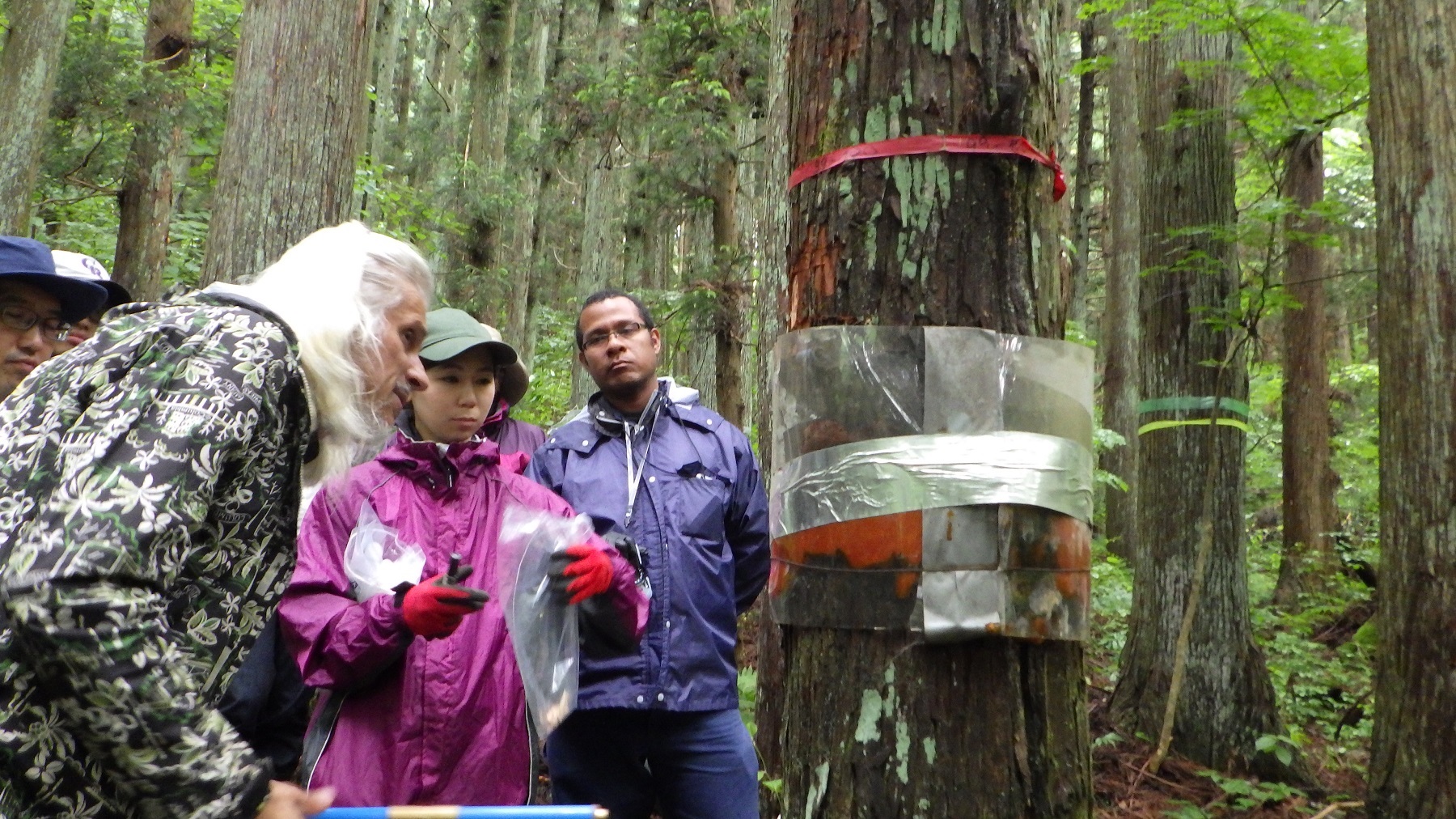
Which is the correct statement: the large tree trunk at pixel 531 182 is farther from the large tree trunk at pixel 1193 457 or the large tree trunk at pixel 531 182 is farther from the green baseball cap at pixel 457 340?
the green baseball cap at pixel 457 340

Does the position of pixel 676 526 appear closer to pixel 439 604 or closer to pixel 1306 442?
pixel 439 604

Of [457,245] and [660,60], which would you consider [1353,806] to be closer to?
[660,60]

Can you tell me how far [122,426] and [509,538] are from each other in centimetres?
145

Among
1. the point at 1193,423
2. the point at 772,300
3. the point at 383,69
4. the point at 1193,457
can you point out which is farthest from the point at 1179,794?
the point at 383,69

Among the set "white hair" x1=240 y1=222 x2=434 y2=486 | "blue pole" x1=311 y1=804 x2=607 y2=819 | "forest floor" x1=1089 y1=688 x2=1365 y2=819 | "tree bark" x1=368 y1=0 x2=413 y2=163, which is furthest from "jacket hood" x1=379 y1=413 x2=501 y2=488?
"tree bark" x1=368 y1=0 x2=413 y2=163

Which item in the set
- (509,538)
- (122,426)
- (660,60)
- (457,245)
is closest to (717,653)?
(509,538)

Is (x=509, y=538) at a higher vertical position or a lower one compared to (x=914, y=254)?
lower

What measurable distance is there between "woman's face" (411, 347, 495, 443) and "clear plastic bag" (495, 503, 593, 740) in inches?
16.5

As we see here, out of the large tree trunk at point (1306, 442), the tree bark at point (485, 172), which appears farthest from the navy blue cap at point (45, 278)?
the tree bark at point (485, 172)

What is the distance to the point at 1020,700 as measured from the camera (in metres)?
1.76

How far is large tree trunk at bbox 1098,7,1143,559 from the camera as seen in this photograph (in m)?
13.2

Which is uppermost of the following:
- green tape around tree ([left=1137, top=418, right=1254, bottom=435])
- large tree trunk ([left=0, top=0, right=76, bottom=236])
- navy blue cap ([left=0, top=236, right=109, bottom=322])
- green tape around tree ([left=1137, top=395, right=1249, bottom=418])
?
large tree trunk ([left=0, top=0, right=76, bottom=236])

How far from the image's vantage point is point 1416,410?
4594 millimetres

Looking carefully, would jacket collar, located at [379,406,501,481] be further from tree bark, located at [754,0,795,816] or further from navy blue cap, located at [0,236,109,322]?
tree bark, located at [754,0,795,816]
